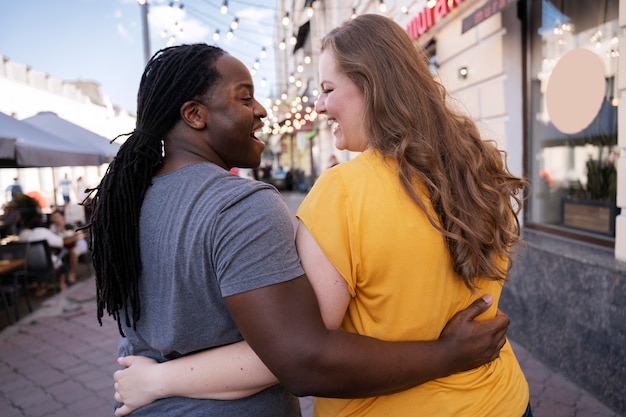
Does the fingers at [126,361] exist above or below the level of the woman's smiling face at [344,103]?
below

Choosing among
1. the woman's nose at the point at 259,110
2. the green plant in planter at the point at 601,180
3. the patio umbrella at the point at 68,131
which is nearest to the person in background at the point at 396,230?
the woman's nose at the point at 259,110

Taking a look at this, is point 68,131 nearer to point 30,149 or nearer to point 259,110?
point 30,149

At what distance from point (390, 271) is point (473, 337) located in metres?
0.31

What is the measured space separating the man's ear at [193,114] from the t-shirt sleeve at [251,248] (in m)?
0.28

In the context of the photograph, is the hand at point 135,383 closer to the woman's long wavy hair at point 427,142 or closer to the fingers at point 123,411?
the fingers at point 123,411

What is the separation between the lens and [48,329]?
582cm

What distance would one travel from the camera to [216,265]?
102 centimetres

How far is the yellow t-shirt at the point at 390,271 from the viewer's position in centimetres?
106

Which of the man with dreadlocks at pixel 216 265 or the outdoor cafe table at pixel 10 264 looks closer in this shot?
the man with dreadlocks at pixel 216 265

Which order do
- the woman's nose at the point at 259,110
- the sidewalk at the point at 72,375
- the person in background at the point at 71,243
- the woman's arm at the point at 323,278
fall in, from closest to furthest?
the woman's arm at the point at 323,278, the woman's nose at the point at 259,110, the sidewalk at the point at 72,375, the person in background at the point at 71,243

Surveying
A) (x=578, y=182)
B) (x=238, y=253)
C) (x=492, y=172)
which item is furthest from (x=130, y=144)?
(x=578, y=182)

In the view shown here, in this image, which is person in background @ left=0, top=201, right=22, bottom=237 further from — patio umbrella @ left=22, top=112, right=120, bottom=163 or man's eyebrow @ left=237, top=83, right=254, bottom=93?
man's eyebrow @ left=237, top=83, right=254, bottom=93

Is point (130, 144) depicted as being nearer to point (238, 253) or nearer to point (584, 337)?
point (238, 253)

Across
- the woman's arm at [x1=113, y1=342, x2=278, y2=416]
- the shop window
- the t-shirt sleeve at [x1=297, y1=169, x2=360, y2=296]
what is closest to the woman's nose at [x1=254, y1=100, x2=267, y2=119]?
the t-shirt sleeve at [x1=297, y1=169, x2=360, y2=296]
